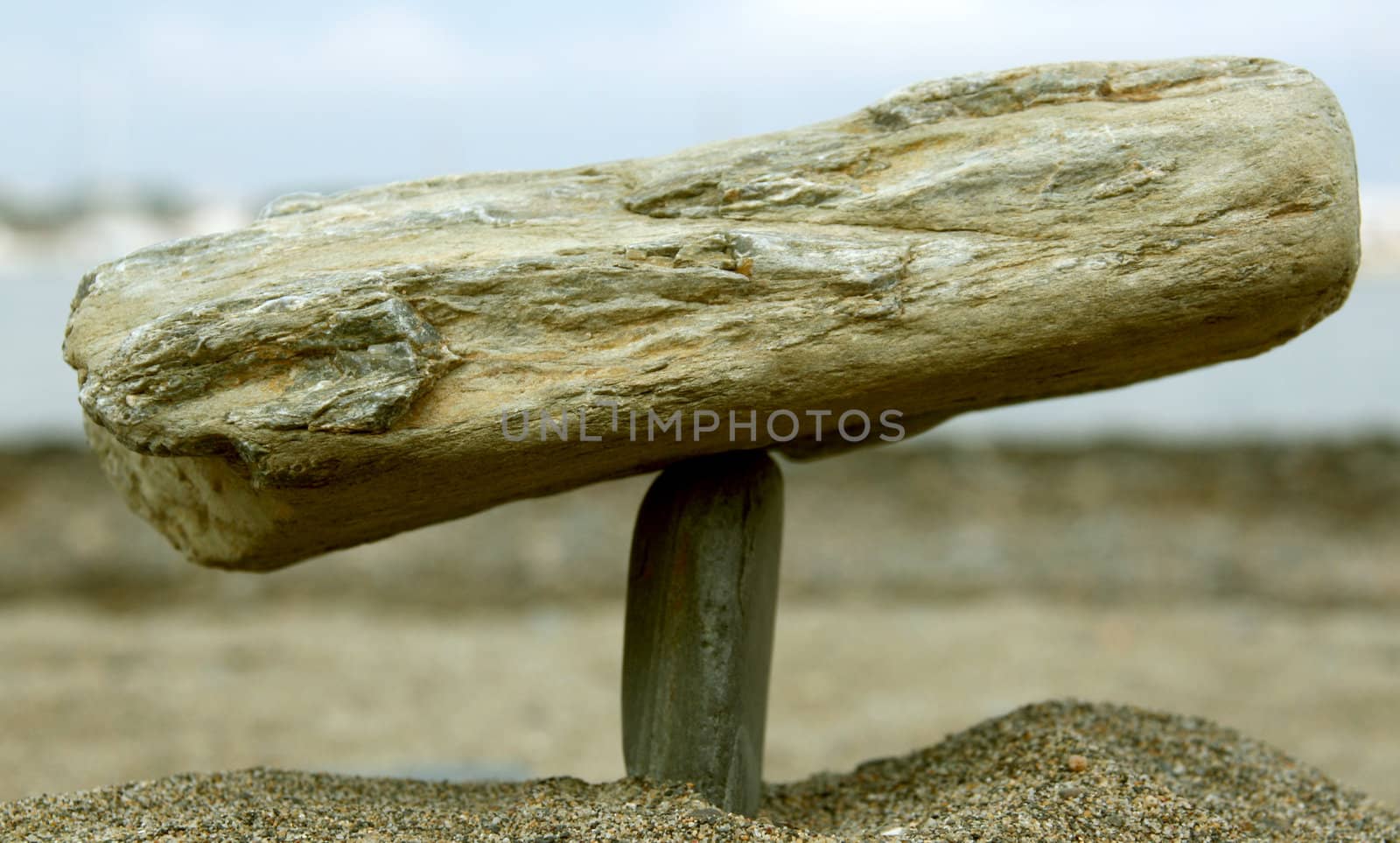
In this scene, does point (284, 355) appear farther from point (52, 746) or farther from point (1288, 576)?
point (1288, 576)

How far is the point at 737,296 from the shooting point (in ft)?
7.72

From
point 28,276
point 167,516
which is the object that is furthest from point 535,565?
point 167,516

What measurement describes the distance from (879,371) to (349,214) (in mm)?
1168

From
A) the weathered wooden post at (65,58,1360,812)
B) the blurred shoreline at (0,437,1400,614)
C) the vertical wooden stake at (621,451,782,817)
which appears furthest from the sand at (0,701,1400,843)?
the blurred shoreline at (0,437,1400,614)

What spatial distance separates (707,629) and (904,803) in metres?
0.59

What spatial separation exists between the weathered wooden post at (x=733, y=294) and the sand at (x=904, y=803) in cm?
57

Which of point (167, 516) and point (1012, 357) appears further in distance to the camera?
point (167, 516)

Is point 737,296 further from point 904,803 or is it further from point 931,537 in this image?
point 931,537

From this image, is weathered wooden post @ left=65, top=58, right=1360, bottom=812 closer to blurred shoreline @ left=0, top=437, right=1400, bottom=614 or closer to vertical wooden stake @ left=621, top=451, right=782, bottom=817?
vertical wooden stake @ left=621, top=451, right=782, bottom=817

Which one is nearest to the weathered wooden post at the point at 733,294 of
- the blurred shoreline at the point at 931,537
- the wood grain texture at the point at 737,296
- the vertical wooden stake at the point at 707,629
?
the wood grain texture at the point at 737,296

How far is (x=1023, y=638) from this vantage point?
6.78m

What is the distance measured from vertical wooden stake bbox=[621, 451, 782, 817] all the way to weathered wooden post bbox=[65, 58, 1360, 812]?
190 millimetres

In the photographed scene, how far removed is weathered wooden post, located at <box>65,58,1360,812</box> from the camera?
2.21 meters

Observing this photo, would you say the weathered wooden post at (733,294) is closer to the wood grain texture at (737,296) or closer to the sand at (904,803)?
the wood grain texture at (737,296)
